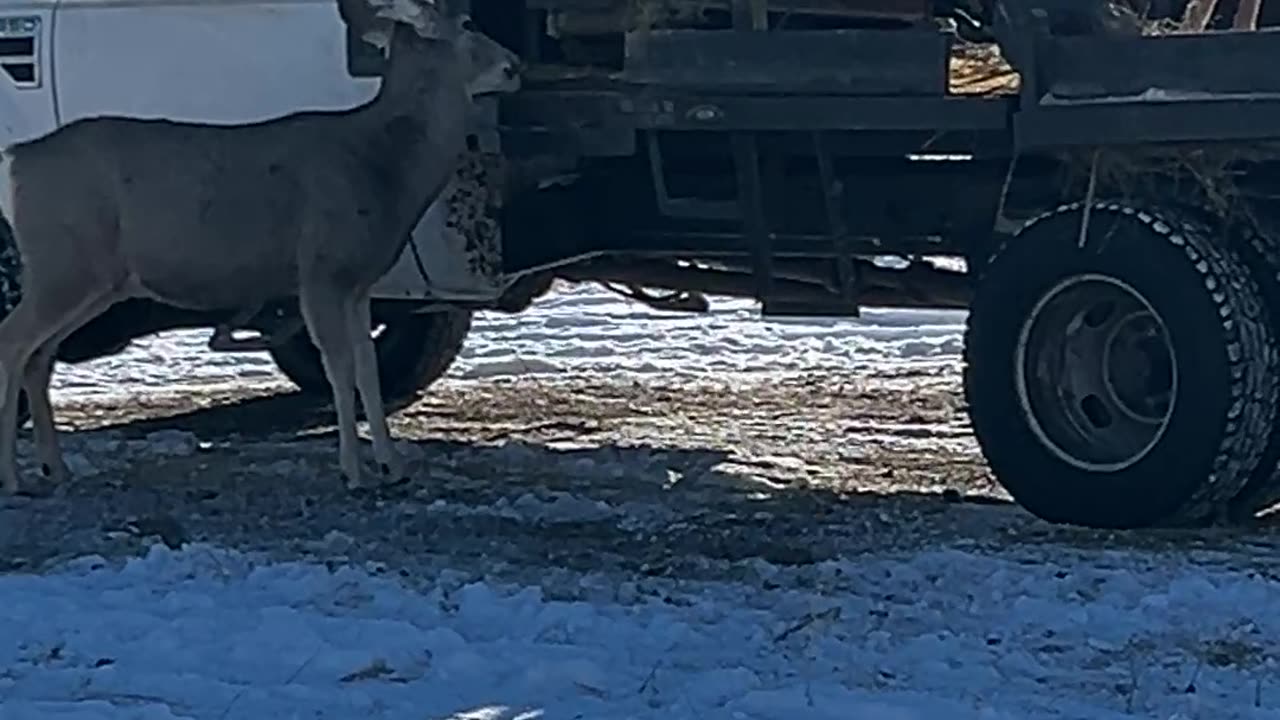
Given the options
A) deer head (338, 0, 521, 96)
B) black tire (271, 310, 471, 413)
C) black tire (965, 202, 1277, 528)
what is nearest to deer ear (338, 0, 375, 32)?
deer head (338, 0, 521, 96)

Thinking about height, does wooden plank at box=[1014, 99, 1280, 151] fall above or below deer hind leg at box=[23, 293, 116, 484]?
above

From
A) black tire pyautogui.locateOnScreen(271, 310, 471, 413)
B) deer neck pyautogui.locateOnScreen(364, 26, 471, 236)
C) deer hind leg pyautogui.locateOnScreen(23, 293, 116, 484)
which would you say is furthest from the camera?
black tire pyautogui.locateOnScreen(271, 310, 471, 413)

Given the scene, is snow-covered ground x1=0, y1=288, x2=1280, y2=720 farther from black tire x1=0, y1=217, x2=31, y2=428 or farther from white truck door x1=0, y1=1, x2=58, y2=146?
black tire x1=0, y1=217, x2=31, y2=428

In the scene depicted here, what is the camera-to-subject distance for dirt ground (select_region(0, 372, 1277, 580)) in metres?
9.40

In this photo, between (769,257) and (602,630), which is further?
(769,257)

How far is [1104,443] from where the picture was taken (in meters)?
9.96

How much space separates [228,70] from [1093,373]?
3739mm

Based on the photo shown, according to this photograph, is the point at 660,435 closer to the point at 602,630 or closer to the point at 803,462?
the point at 803,462

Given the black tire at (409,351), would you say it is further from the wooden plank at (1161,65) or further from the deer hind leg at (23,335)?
the wooden plank at (1161,65)

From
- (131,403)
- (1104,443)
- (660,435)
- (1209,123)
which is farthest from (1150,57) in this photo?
(131,403)

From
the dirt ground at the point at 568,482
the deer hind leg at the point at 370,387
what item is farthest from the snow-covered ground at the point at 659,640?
the deer hind leg at the point at 370,387

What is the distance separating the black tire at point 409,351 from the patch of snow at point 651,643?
5.23 m

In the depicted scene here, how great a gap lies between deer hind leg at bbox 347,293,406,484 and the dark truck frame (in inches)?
26.8

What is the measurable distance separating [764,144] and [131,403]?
17.4ft
